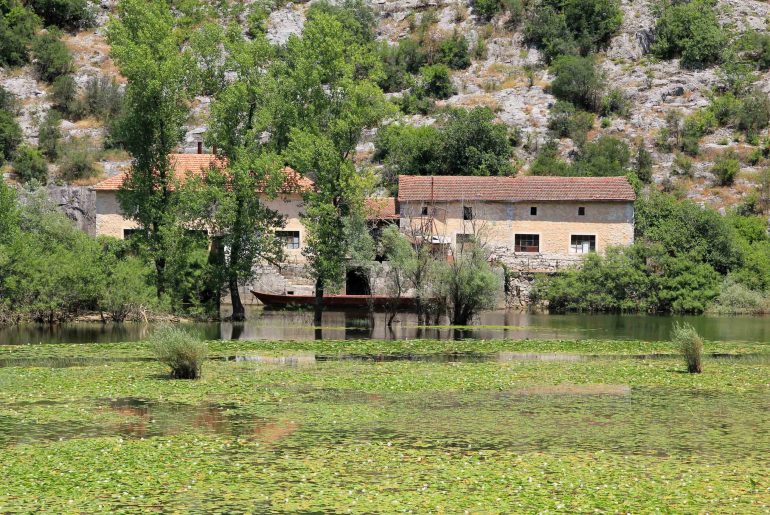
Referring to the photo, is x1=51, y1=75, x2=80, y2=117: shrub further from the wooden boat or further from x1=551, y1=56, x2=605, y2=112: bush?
x1=551, y1=56, x2=605, y2=112: bush

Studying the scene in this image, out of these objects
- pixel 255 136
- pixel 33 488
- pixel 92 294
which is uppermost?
pixel 255 136

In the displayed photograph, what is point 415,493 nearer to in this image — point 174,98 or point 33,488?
point 33,488

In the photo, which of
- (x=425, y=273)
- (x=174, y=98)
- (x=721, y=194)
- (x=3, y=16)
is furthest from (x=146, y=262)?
(x=3, y=16)

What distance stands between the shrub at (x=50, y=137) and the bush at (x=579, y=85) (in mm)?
40213

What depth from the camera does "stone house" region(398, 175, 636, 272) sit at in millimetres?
70250

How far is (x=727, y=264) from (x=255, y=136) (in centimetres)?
2830

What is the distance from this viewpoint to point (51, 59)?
10150 centimetres

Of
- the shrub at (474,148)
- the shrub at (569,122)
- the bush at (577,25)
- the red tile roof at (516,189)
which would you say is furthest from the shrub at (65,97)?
the bush at (577,25)

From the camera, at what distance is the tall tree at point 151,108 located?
54125mm

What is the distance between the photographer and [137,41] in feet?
181

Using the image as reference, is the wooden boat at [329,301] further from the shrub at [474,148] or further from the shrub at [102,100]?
the shrub at [102,100]

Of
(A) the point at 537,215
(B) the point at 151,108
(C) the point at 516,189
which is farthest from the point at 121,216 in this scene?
(A) the point at 537,215

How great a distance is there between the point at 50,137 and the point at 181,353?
65.5 metres

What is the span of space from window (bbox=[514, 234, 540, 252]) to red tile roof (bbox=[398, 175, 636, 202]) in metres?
2.28
